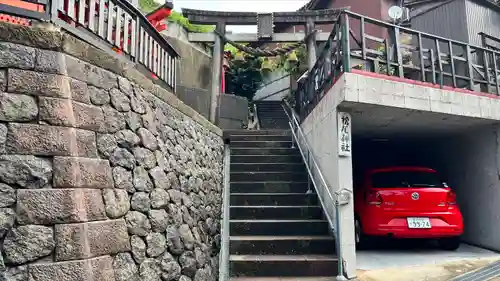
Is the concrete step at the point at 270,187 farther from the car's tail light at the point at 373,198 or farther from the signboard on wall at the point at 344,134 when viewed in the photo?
Answer: the signboard on wall at the point at 344,134

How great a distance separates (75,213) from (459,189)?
7797mm

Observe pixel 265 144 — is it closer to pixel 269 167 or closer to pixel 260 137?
pixel 260 137

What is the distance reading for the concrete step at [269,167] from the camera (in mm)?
7707

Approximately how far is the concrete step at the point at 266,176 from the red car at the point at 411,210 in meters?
1.52

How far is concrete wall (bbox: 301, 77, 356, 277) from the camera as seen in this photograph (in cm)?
510

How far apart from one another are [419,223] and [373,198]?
819 mm

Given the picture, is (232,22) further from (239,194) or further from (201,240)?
(201,240)

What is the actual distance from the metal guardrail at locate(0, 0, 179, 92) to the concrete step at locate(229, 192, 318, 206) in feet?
7.78

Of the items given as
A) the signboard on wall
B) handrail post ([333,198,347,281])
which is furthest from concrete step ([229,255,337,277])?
the signboard on wall

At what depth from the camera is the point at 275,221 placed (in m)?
5.72

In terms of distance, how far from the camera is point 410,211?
19.9 feet

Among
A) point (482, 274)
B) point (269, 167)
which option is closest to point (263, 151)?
point (269, 167)

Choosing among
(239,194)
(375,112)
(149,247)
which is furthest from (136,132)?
(375,112)

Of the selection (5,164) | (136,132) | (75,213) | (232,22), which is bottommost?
(75,213)
